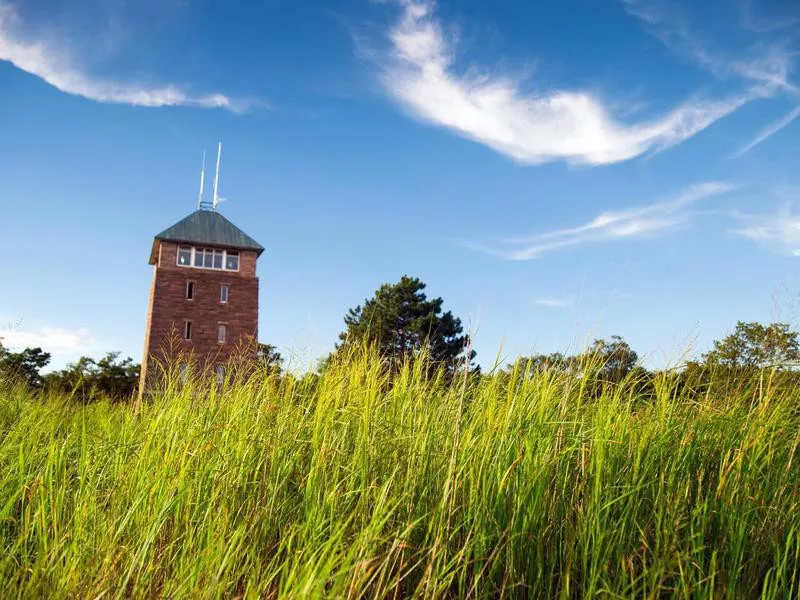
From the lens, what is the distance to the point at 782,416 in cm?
390

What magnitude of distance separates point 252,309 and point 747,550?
34.0 metres

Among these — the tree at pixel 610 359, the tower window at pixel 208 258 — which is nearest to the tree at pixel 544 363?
the tree at pixel 610 359

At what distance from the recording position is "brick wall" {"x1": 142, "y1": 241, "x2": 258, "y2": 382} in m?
34.1

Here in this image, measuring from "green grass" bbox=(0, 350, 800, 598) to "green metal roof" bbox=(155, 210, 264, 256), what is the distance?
3329 cm

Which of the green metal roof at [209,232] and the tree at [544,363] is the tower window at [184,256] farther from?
the tree at [544,363]

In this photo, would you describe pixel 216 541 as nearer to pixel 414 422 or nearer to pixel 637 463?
pixel 414 422

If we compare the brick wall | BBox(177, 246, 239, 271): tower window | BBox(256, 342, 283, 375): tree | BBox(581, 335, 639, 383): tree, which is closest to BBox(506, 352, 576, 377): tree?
BBox(581, 335, 639, 383): tree

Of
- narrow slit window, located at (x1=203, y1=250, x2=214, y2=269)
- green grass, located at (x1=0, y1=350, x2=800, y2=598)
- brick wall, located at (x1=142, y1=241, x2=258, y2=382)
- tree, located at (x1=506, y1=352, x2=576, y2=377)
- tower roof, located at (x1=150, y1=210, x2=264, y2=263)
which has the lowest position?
green grass, located at (x1=0, y1=350, x2=800, y2=598)

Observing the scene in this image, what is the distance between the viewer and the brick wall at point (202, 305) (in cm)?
3406

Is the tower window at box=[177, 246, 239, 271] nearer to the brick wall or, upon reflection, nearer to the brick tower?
the brick tower

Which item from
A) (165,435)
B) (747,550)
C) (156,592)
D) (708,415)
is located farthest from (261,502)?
(708,415)

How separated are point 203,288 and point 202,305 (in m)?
0.94

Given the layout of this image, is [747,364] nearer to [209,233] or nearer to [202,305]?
[202,305]

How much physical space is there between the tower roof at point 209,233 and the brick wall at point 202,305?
2.26 feet
